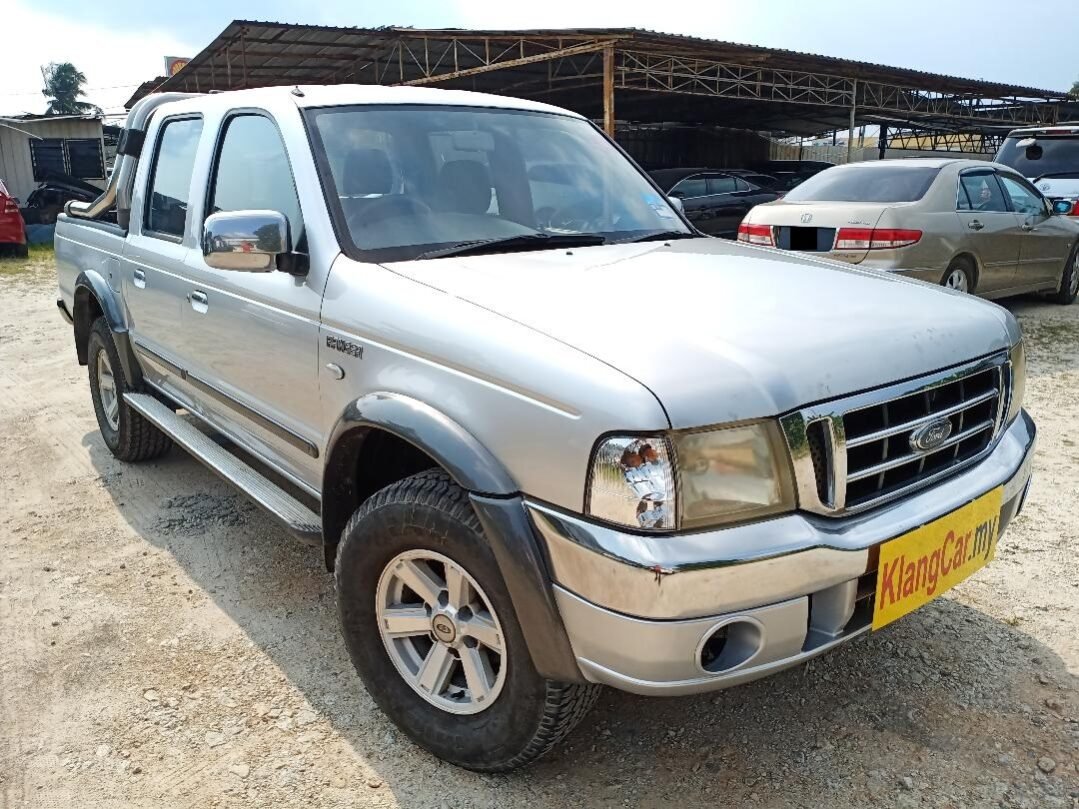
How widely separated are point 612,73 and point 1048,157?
729cm

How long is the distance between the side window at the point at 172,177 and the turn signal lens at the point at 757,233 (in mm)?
4762

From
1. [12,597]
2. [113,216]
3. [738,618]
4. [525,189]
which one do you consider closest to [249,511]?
[12,597]

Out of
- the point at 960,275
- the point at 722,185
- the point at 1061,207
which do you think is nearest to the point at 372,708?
the point at 960,275

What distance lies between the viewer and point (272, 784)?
2320 millimetres

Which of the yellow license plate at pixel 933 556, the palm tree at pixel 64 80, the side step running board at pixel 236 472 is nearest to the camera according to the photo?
the yellow license plate at pixel 933 556

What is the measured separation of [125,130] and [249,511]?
208 centimetres

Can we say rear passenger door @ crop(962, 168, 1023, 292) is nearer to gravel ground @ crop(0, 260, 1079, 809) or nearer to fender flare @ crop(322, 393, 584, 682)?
gravel ground @ crop(0, 260, 1079, 809)

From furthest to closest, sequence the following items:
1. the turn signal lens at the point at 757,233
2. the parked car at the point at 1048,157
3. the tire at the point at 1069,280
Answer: the parked car at the point at 1048,157 → the tire at the point at 1069,280 → the turn signal lens at the point at 757,233

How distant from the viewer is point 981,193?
7.71 meters

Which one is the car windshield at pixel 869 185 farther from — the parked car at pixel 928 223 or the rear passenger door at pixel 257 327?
the rear passenger door at pixel 257 327

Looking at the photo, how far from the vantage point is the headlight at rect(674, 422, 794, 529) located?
5.95ft

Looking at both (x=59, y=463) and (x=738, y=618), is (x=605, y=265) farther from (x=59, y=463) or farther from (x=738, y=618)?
(x=59, y=463)

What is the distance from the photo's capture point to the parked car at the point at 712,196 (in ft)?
45.4

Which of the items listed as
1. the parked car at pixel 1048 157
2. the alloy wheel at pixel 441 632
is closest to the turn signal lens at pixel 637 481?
the alloy wheel at pixel 441 632
